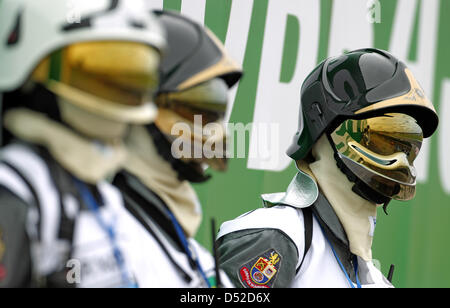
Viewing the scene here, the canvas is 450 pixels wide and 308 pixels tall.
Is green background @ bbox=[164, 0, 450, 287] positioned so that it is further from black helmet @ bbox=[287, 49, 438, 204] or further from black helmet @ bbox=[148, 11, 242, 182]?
black helmet @ bbox=[148, 11, 242, 182]

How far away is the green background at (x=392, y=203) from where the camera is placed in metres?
2.79

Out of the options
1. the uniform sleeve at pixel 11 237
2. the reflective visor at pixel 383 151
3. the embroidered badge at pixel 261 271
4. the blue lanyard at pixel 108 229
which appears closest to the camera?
the uniform sleeve at pixel 11 237

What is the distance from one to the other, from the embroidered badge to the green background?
2.89 ft

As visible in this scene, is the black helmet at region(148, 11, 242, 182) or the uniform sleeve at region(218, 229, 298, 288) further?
the uniform sleeve at region(218, 229, 298, 288)

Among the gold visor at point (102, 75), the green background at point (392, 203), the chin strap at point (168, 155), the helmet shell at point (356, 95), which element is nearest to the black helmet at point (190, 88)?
the chin strap at point (168, 155)

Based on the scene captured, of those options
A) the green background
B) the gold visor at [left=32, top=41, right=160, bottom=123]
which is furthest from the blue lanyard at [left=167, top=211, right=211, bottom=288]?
the green background

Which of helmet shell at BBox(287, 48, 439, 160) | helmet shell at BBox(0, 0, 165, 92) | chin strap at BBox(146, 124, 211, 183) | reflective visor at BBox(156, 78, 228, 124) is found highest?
helmet shell at BBox(0, 0, 165, 92)

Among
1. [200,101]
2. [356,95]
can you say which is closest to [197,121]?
[200,101]

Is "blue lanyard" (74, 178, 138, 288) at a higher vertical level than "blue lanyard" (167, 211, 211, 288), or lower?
higher

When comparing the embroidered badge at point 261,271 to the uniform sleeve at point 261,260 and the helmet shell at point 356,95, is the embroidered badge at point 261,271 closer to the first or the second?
the uniform sleeve at point 261,260

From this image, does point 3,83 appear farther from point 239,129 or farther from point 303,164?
point 239,129

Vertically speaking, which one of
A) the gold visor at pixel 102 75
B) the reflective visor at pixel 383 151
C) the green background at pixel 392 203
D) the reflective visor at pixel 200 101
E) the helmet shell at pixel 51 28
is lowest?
the green background at pixel 392 203

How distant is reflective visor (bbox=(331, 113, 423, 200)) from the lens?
1944mm

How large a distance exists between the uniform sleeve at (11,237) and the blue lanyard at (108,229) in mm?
122
